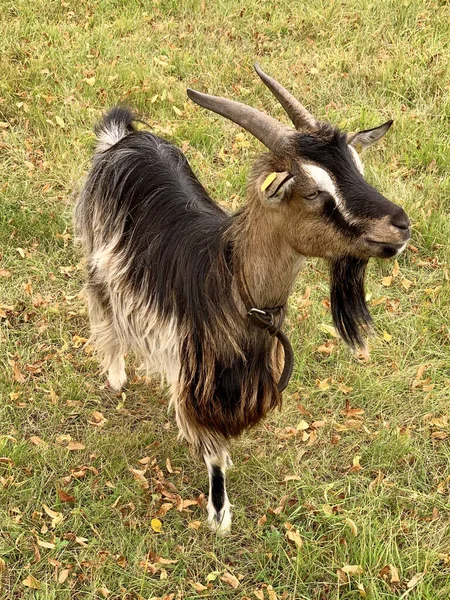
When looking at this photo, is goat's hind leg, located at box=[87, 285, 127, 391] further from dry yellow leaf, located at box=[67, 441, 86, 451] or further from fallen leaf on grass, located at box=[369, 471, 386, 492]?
fallen leaf on grass, located at box=[369, 471, 386, 492]

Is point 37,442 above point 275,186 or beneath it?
beneath

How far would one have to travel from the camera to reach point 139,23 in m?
7.23

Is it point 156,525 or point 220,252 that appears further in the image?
point 156,525

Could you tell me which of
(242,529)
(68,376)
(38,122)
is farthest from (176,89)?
(242,529)

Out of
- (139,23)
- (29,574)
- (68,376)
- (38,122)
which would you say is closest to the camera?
(29,574)

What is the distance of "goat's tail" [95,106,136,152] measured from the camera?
404 centimetres

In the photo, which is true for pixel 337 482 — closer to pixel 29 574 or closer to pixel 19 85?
pixel 29 574

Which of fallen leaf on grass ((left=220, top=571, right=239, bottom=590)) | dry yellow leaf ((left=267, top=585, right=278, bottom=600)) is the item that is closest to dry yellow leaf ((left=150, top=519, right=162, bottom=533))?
fallen leaf on grass ((left=220, top=571, right=239, bottom=590))

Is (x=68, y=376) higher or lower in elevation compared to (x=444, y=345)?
lower

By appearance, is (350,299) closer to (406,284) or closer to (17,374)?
(406,284)

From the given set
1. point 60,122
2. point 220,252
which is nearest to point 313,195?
point 220,252

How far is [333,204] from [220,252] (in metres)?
0.60

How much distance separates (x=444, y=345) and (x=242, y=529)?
180cm

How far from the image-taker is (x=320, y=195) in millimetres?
2494
